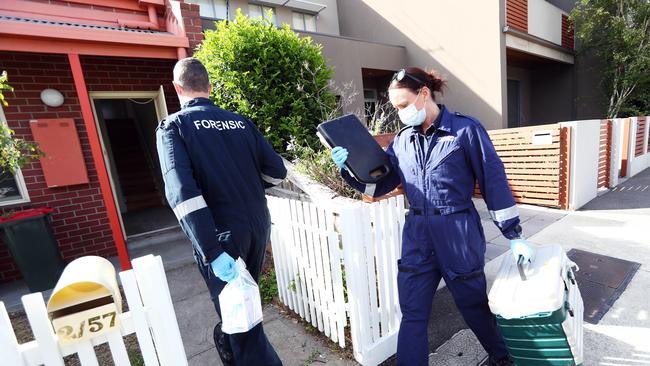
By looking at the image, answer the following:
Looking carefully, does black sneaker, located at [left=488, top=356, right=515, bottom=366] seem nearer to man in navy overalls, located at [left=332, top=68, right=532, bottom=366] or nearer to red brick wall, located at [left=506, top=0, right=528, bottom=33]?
man in navy overalls, located at [left=332, top=68, right=532, bottom=366]

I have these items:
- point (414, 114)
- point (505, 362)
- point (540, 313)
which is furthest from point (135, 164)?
point (540, 313)

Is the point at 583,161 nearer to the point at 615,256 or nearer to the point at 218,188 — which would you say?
the point at 615,256

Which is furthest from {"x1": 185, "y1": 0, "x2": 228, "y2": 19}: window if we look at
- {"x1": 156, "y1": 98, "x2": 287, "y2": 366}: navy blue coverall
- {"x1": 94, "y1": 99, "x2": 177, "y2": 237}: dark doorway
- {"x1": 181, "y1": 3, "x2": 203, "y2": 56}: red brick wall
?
{"x1": 156, "y1": 98, "x2": 287, "y2": 366}: navy blue coverall

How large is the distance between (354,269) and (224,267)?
84 cm

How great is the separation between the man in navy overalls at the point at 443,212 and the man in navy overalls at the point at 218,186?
2.87 feet

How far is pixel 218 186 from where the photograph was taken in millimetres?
1701

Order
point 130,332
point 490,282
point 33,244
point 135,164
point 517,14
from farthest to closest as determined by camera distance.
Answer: point 135,164, point 517,14, point 33,244, point 490,282, point 130,332

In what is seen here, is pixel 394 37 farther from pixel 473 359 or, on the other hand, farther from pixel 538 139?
pixel 473 359

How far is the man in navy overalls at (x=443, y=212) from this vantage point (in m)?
1.69

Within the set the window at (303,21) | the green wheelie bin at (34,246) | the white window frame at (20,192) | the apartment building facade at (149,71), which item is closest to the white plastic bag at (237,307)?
the apartment building facade at (149,71)

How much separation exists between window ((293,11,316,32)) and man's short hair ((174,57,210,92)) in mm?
9310

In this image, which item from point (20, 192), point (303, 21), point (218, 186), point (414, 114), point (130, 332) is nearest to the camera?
point (130, 332)

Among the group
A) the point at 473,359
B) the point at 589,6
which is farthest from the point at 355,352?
the point at 589,6

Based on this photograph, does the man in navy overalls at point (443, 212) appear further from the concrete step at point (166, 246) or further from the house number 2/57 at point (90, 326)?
the concrete step at point (166, 246)
